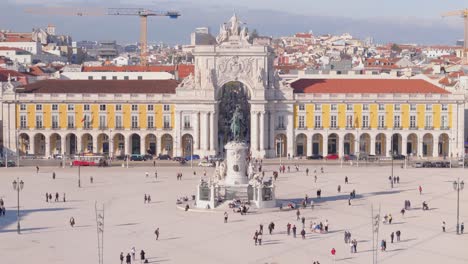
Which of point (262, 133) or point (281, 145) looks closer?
point (262, 133)

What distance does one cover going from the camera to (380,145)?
98000mm

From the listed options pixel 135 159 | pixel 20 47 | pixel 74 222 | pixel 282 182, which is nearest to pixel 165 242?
pixel 74 222

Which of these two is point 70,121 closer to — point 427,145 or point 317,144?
point 317,144

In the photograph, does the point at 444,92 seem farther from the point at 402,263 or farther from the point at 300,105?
the point at 402,263

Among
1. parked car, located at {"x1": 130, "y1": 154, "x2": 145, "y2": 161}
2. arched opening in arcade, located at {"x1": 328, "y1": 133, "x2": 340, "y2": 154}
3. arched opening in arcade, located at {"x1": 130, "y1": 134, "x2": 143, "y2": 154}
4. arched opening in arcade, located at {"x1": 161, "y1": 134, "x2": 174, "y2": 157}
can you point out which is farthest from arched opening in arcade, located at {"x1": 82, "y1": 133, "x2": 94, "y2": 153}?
arched opening in arcade, located at {"x1": 328, "y1": 133, "x2": 340, "y2": 154}

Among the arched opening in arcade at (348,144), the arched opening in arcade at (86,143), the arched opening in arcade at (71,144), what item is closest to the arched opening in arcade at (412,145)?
the arched opening in arcade at (348,144)

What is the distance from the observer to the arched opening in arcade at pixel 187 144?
97000 mm

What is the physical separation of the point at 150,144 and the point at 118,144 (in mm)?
2992

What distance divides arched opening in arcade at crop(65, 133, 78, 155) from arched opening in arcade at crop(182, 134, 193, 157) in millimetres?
9966

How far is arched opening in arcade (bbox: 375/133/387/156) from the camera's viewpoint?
97.3m

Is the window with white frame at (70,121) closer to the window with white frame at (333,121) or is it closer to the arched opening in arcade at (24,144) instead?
the arched opening in arcade at (24,144)

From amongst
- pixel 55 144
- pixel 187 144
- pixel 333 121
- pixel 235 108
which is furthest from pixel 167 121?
pixel 333 121

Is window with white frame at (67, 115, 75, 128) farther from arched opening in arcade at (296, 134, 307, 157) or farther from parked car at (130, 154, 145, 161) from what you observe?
arched opening in arcade at (296, 134, 307, 157)

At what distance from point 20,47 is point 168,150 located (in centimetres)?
8399
